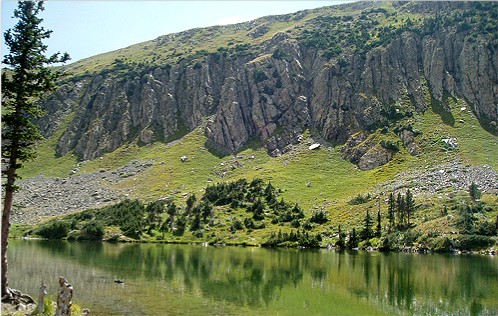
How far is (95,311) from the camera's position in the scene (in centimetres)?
3762

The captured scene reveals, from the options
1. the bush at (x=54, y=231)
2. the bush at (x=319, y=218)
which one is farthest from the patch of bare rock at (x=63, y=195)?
the bush at (x=319, y=218)

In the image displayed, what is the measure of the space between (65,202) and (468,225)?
12973cm

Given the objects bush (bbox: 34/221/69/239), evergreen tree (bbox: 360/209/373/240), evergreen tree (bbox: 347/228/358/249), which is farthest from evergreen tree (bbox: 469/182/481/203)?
bush (bbox: 34/221/69/239)

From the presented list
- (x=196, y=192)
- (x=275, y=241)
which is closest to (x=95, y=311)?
(x=275, y=241)

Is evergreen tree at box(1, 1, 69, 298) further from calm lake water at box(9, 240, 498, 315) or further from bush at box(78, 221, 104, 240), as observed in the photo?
bush at box(78, 221, 104, 240)

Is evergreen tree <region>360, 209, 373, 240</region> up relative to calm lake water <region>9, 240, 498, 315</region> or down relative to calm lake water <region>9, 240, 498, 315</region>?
up

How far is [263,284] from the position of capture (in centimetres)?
5684

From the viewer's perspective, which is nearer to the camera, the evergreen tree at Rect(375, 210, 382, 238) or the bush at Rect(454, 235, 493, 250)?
the bush at Rect(454, 235, 493, 250)

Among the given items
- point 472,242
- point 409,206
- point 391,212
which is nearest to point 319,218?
point 391,212

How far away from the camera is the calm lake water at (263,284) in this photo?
42569 millimetres

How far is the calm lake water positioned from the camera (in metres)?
42.6

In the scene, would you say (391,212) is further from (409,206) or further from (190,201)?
(190,201)

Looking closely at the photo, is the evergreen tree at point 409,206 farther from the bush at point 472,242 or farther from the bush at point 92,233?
the bush at point 92,233

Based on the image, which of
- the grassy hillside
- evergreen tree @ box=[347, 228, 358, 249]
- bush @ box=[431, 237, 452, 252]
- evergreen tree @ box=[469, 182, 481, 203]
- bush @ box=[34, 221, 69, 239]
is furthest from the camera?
bush @ box=[34, 221, 69, 239]
